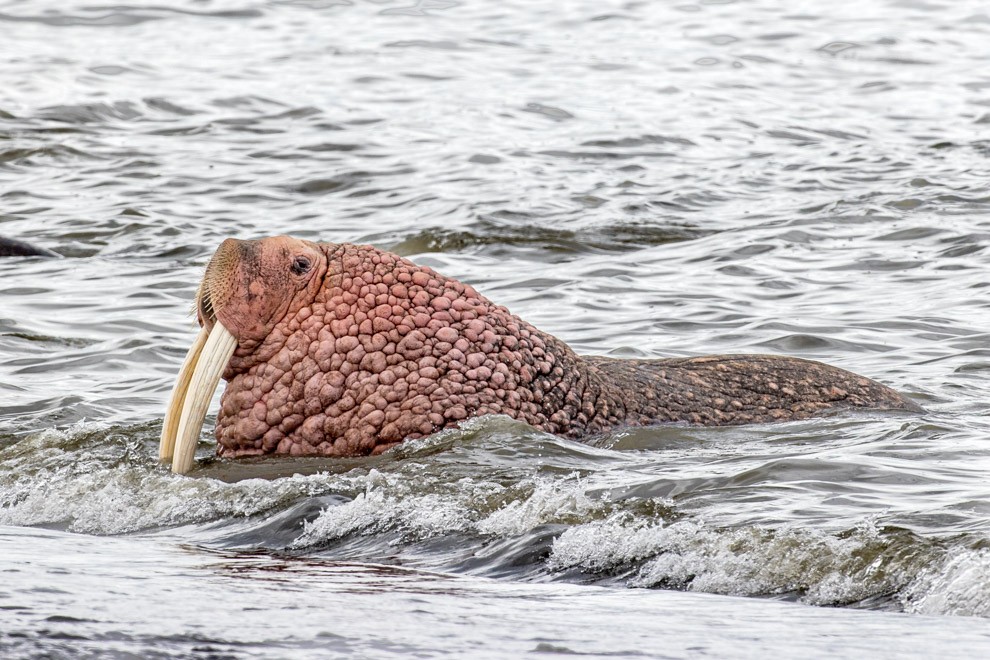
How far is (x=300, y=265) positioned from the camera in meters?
6.21

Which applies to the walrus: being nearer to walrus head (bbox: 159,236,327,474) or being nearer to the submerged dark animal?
walrus head (bbox: 159,236,327,474)

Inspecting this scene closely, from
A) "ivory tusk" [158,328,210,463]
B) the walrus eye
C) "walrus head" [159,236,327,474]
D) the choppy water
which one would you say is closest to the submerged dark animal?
the choppy water

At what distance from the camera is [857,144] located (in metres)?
17.4

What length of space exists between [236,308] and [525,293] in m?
5.44

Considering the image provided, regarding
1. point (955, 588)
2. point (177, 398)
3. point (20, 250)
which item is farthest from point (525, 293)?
point (955, 588)

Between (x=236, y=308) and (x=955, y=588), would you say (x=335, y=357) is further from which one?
(x=955, y=588)

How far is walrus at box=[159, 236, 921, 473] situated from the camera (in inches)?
240

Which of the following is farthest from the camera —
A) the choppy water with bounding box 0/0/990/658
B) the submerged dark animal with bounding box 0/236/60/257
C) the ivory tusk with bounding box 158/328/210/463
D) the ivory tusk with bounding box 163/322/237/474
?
the submerged dark animal with bounding box 0/236/60/257

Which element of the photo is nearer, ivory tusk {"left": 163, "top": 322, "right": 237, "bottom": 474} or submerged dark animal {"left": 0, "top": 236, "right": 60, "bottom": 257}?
ivory tusk {"left": 163, "top": 322, "right": 237, "bottom": 474}

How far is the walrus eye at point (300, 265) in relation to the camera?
619cm

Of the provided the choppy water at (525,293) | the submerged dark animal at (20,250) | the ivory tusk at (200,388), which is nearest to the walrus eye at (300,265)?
the ivory tusk at (200,388)

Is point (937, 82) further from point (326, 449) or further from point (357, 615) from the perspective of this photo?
point (357, 615)

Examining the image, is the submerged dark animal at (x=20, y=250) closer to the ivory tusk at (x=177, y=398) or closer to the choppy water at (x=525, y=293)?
the choppy water at (x=525, y=293)

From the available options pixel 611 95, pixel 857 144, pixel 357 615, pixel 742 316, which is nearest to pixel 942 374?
pixel 742 316
